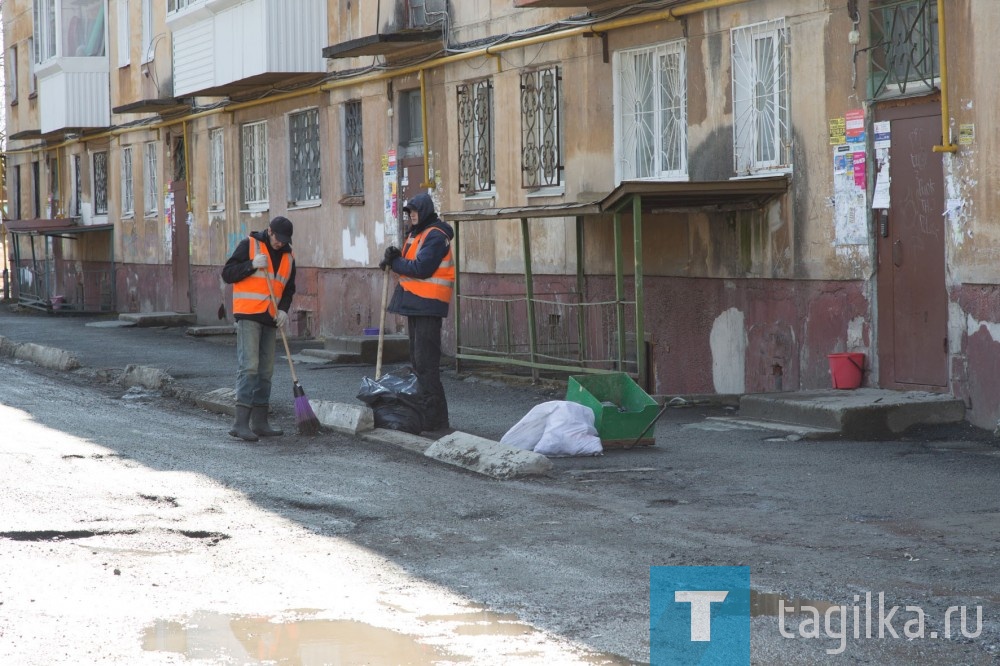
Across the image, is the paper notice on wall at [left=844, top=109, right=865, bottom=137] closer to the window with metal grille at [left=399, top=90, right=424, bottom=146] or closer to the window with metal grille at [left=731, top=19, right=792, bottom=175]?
the window with metal grille at [left=731, top=19, right=792, bottom=175]

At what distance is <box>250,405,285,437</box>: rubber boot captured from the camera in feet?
36.6

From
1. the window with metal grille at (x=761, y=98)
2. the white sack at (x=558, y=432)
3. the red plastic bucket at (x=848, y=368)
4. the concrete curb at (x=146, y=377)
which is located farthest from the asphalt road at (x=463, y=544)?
the concrete curb at (x=146, y=377)

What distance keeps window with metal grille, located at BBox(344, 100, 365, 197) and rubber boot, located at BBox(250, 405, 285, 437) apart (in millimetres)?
9168

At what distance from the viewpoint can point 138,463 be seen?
9.71 meters

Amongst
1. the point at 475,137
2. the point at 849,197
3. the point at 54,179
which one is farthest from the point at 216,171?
the point at 849,197

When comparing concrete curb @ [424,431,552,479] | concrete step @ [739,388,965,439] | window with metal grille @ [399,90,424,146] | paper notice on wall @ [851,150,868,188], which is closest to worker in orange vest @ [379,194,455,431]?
concrete curb @ [424,431,552,479]

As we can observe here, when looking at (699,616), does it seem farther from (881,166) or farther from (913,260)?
(881,166)

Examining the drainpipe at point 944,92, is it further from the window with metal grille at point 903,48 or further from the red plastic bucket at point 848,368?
the red plastic bucket at point 848,368

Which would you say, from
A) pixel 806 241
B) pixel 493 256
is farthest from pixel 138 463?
pixel 493 256

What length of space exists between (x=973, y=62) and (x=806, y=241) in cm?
219

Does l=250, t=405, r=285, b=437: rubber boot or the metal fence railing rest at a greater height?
the metal fence railing

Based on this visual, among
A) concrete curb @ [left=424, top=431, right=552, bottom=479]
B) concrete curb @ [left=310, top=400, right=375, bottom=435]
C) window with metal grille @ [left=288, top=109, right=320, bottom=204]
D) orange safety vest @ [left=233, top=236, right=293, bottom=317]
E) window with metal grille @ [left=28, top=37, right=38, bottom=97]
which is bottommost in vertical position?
concrete curb @ [left=424, top=431, right=552, bottom=479]

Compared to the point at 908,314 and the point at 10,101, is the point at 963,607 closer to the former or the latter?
the point at 908,314

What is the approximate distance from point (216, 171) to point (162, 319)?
8.95 feet
